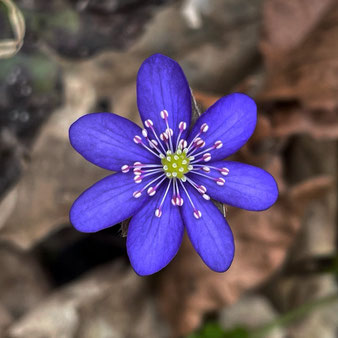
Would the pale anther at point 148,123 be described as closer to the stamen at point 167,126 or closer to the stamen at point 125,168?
the stamen at point 167,126

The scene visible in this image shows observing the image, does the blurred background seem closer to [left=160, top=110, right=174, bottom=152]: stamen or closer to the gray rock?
the gray rock

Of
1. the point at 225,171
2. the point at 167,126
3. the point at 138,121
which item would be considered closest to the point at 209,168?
the point at 225,171

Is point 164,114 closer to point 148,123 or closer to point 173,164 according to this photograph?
point 148,123

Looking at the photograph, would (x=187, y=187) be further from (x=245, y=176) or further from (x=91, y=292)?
(x=91, y=292)

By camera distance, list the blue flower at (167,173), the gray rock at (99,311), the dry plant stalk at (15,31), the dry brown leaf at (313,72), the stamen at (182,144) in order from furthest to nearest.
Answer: the dry brown leaf at (313,72)
the gray rock at (99,311)
the dry plant stalk at (15,31)
the stamen at (182,144)
the blue flower at (167,173)

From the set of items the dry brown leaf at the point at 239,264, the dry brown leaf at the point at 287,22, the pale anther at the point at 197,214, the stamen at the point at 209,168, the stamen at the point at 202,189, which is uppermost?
the stamen at the point at 209,168

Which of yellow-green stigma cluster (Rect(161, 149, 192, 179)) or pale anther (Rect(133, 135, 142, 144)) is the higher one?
pale anther (Rect(133, 135, 142, 144))

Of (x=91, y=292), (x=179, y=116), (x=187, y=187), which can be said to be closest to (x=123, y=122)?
(x=179, y=116)

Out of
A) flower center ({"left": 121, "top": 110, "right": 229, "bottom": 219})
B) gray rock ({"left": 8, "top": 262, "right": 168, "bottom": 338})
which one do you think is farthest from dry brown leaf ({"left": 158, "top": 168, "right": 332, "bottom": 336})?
flower center ({"left": 121, "top": 110, "right": 229, "bottom": 219})

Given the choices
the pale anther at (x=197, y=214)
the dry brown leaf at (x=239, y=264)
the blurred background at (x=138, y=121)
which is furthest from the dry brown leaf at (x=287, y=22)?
the pale anther at (x=197, y=214)
